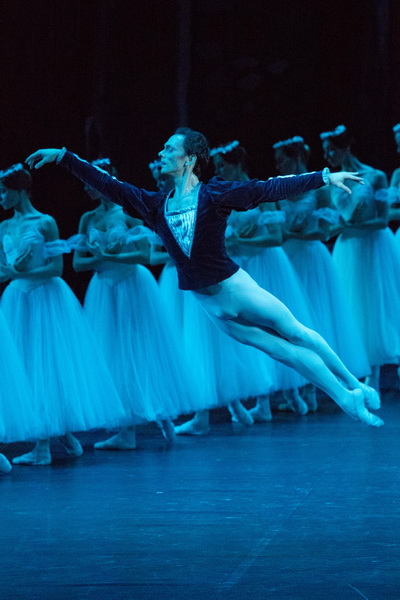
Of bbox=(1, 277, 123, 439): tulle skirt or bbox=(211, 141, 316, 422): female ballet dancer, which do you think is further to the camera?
bbox=(211, 141, 316, 422): female ballet dancer

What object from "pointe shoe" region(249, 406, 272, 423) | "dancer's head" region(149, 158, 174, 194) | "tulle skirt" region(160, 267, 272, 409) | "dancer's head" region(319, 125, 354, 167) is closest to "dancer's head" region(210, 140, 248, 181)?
"dancer's head" region(149, 158, 174, 194)

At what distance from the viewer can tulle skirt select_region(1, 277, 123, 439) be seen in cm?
505

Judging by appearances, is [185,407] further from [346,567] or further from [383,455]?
[346,567]

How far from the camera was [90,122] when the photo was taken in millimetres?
6547

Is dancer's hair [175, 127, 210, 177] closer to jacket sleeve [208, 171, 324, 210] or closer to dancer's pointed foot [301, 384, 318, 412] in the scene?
jacket sleeve [208, 171, 324, 210]

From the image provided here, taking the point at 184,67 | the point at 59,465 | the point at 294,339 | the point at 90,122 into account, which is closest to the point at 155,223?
the point at 294,339

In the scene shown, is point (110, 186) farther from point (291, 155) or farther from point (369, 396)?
point (291, 155)

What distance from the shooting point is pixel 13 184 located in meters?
5.19

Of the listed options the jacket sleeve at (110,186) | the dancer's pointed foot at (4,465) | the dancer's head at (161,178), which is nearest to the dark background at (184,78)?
the dancer's head at (161,178)

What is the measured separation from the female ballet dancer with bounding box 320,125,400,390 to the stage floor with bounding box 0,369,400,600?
1.33 metres

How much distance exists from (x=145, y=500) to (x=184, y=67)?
158 inches

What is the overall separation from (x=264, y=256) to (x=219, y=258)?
231 cm

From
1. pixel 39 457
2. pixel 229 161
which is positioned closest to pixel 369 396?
pixel 39 457

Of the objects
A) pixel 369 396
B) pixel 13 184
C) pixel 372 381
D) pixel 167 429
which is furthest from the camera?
pixel 372 381
